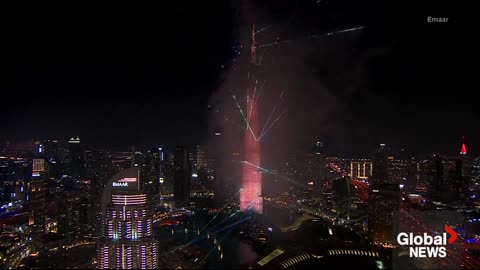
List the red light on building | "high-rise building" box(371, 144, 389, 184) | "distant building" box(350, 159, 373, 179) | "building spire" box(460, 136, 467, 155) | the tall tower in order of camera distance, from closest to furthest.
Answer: "building spire" box(460, 136, 467, 155)
the red light on building
the tall tower
"high-rise building" box(371, 144, 389, 184)
"distant building" box(350, 159, 373, 179)

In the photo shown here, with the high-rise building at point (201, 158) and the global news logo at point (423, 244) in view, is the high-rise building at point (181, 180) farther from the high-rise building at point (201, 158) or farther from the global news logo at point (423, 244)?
the global news logo at point (423, 244)

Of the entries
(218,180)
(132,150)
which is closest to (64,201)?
(132,150)

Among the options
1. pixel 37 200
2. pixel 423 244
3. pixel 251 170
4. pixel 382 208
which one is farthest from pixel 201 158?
pixel 423 244

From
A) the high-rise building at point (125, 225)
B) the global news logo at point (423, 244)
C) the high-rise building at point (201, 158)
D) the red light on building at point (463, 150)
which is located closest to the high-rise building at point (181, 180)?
the high-rise building at point (201, 158)

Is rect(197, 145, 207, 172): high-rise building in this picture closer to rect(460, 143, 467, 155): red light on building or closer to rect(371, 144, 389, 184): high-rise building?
rect(371, 144, 389, 184): high-rise building

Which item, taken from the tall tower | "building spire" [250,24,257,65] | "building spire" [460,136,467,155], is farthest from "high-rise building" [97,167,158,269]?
"building spire" [460,136,467,155]
